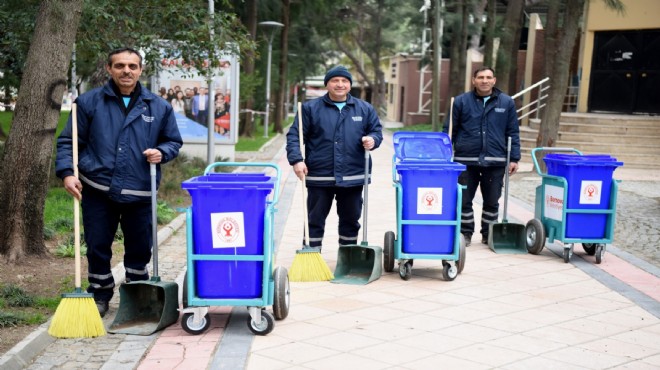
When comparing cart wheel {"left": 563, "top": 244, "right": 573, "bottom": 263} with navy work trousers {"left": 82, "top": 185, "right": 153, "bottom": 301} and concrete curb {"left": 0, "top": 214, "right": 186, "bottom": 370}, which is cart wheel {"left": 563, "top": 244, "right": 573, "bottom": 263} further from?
concrete curb {"left": 0, "top": 214, "right": 186, "bottom": 370}

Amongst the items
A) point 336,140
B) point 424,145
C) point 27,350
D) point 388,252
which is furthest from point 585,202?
point 27,350

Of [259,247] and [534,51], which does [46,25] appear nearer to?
→ [259,247]

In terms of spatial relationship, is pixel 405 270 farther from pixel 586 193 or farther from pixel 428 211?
pixel 586 193

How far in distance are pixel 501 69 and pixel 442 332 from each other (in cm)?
1830

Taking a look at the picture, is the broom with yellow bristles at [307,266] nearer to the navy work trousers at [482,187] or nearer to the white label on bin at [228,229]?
the white label on bin at [228,229]

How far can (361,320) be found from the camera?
255 inches

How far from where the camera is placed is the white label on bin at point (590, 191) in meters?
8.92

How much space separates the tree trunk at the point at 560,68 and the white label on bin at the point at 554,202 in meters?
9.89

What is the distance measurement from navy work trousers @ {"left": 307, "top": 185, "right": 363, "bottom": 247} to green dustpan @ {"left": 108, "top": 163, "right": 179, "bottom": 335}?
198cm

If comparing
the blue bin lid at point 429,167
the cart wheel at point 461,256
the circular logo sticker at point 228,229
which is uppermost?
the blue bin lid at point 429,167

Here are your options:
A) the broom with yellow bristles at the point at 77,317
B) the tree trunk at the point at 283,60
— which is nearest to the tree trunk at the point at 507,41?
the tree trunk at the point at 283,60

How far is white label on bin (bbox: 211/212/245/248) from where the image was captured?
19.5ft

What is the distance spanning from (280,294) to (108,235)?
4.18 ft

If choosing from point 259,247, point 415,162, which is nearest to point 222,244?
point 259,247
